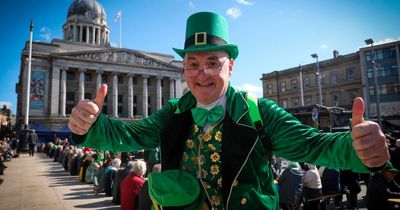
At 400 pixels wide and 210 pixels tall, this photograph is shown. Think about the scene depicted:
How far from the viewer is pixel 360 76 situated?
42938 mm

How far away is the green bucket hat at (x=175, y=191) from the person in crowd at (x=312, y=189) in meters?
6.73

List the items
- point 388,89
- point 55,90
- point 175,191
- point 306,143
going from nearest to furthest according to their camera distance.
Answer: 1. point 175,191
2. point 306,143
3. point 388,89
4. point 55,90

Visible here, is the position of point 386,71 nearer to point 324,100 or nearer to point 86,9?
point 324,100

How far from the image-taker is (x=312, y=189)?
7.62 metres

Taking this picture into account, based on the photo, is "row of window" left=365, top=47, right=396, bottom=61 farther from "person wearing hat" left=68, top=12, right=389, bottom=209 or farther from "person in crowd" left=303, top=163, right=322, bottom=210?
"person wearing hat" left=68, top=12, right=389, bottom=209

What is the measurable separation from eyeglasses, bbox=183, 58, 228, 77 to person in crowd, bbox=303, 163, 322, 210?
21.8ft

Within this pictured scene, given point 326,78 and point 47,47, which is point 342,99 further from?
point 47,47

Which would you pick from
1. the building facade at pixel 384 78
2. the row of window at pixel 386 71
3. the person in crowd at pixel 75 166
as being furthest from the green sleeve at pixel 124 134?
the row of window at pixel 386 71

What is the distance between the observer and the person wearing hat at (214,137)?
1783 millimetres

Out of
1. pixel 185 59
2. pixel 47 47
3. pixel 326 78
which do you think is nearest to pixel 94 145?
pixel 185 59

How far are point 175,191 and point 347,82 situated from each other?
160 ft

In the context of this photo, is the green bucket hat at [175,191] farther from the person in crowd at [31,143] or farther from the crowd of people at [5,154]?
the person in crowd at [31,143]

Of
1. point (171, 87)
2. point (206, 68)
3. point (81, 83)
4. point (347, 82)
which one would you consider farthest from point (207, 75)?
point (171, 87)

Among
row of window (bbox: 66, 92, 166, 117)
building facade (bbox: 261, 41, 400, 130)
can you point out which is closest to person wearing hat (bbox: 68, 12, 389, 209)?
building facade (bbox: 261, 41, 400, 130)
